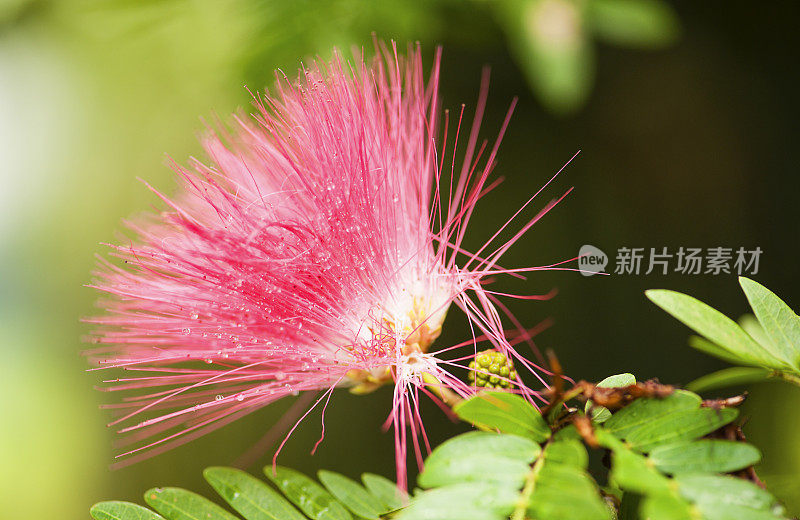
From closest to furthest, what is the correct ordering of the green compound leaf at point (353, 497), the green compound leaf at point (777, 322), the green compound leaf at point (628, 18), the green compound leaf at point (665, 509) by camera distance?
the green compound leaf at point (665, 509), the green compound leaf at point (777, 322), the green compound leaf at point (353, 497), the green compound leaf at point (628, 18)

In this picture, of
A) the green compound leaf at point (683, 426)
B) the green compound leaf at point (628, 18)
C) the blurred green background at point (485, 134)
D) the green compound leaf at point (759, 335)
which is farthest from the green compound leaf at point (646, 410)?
the green compound leaf at point (628, 18)

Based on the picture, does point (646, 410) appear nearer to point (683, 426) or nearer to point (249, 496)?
point (683, 426)

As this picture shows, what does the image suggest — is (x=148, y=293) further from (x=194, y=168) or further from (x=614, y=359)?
(x=614, y=359)

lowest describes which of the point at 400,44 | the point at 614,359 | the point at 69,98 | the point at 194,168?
the point at 614,359

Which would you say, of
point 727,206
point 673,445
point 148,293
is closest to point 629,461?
point 673,445

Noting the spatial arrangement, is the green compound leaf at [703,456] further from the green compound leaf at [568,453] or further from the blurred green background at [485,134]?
the blurred green background at [485,134]

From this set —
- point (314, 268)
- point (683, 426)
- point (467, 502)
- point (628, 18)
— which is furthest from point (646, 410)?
point (628, 18)

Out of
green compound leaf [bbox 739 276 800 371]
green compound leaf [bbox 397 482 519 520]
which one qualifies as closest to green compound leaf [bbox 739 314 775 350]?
green compound leaf [bbox 739 276 800 371]
